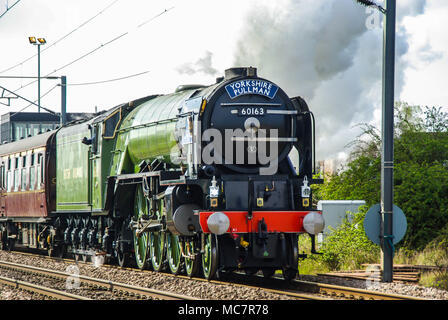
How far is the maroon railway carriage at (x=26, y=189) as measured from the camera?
2103 centimetres

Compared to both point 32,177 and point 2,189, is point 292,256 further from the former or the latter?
point 2,189

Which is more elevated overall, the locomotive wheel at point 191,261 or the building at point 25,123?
the building at point 25,123

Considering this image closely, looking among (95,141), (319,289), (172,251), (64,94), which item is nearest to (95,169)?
(95,141)

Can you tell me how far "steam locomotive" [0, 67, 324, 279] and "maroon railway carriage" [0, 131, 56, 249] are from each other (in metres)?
3.81

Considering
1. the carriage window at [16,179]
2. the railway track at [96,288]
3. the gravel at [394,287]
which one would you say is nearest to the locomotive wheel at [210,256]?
the railway track at [96,288]

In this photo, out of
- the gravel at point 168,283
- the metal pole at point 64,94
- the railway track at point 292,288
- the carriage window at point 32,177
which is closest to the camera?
the railway track at point 292,288

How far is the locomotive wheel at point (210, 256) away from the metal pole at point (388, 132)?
116 inches

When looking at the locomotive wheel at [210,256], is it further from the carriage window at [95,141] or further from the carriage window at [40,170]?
the carriage window at [40,170]

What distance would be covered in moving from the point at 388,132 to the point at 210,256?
12.4ft

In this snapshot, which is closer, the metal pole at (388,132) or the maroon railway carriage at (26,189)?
the metal pole at (388,132)

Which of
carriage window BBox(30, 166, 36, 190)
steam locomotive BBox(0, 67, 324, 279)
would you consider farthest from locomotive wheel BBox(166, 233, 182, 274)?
carriage window BBox(30, 166, 36, 190)

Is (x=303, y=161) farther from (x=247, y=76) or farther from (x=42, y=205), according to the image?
(x=42, y=205)

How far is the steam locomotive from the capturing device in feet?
41.8
